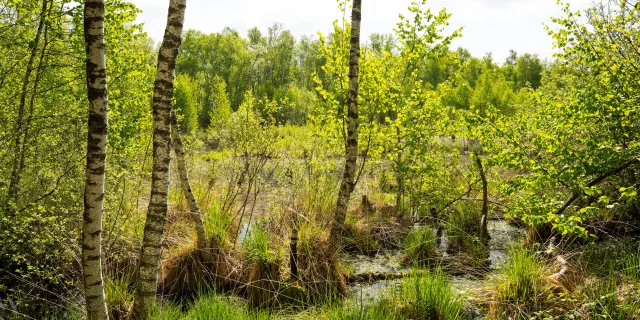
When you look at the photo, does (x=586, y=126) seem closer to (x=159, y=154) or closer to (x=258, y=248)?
(x=258, y=248)

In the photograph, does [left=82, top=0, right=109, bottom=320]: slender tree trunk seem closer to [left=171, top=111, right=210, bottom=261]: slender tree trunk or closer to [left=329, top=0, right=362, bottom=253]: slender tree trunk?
[left=171, top=111, right=210, bottom=261]: slender tree trunk

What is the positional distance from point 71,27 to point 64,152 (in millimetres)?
2205

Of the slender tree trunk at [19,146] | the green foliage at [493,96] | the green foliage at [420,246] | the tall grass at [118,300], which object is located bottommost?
the tall grass at [118,300]

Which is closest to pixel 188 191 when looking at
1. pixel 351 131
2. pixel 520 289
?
pixel 351 131

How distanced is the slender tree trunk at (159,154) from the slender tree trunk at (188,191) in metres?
1.24

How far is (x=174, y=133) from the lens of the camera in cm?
540

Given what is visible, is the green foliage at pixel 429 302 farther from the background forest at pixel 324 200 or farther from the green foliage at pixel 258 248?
the green foliage at pixel 258 248

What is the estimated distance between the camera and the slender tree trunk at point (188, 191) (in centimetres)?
541

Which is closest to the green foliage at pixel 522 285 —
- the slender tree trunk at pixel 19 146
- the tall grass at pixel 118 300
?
the tall grass at pixel 118 300

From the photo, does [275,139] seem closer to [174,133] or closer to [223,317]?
[174,133]

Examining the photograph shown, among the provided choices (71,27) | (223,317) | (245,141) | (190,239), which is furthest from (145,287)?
(71,27)

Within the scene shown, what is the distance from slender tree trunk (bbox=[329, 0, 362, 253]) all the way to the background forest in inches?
1.9

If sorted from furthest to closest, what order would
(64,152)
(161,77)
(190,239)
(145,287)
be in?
(190,239)
(64,152)
(145,287)
(161,77)

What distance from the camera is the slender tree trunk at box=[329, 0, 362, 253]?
21.2 ft
